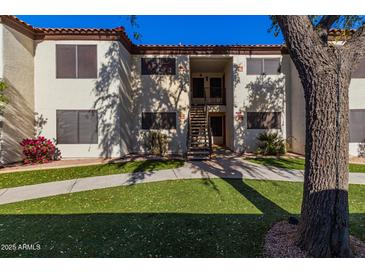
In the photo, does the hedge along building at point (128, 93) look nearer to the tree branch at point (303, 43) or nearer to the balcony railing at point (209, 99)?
the balcony railing at point (209, 99)

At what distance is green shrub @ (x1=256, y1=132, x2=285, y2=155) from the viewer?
11.5m

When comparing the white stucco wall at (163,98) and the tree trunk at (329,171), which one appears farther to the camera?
the white stucco wall at (163,98)

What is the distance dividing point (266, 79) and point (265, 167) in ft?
20.7

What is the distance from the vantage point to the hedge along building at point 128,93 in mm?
10086

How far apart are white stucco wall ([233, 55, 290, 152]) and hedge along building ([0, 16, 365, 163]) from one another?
0.20ft

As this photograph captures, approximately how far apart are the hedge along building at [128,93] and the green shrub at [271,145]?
21.0 inches

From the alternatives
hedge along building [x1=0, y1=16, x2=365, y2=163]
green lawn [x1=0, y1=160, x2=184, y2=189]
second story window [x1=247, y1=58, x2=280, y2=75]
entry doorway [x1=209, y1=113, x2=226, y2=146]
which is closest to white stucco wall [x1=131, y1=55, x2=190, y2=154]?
hedge along building [x1=0, y1=16, x2=365, y2=163]

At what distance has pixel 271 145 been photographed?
37.6ft

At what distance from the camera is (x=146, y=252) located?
10.1 ft

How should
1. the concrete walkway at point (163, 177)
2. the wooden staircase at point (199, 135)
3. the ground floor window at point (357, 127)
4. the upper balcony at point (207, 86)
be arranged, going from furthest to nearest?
the upper balcony at point (207, 86)
the ground floor window at point (357, 127)
the wooden staircase at point (199, 135)
the concrete walkway at point (163, 177)

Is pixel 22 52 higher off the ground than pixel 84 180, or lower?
higher

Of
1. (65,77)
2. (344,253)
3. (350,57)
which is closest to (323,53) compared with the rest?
(350,57)

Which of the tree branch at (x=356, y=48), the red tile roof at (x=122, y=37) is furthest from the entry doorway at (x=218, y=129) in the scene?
the tree branch at (x=356, y=48)

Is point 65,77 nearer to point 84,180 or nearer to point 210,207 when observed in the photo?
point 84,180
